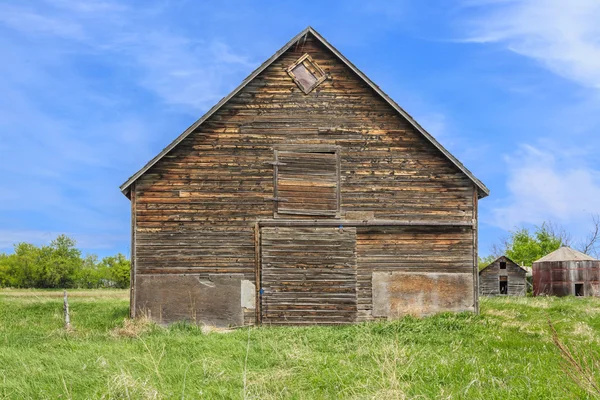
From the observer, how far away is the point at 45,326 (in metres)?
18.4

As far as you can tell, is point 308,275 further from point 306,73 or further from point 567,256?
point 567,256

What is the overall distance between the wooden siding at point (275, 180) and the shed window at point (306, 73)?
16 centimetres

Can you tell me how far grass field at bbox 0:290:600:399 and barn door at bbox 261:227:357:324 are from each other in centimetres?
124

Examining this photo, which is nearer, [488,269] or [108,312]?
[108,312]

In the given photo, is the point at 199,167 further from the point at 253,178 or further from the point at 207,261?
the point at 207,261

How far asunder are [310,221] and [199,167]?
3697mm

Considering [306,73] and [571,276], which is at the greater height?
[306,73]

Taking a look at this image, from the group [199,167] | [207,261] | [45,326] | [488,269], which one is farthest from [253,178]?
[488,269]

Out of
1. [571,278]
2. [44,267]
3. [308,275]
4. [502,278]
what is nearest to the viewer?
[308,275]

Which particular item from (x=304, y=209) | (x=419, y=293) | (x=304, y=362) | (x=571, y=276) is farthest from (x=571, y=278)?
(x=304, y=362)

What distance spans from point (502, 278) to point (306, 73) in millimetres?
33249

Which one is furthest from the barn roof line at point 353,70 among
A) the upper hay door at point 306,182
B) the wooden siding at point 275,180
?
the upper hay door at point 306,182

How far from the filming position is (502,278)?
45562mm

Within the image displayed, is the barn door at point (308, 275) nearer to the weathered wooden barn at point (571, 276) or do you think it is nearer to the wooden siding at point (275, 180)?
the wooden siding at point (275, 180)
